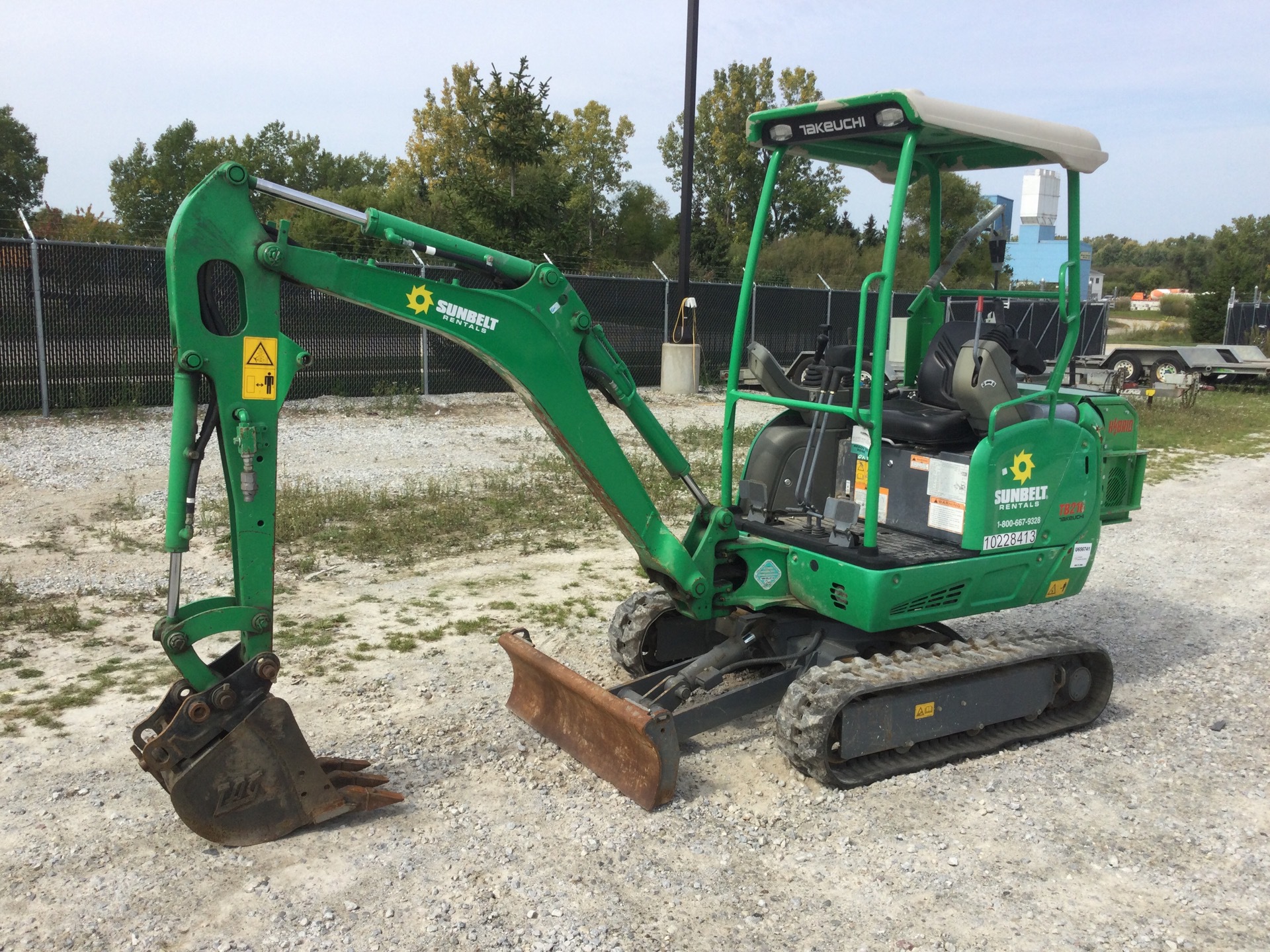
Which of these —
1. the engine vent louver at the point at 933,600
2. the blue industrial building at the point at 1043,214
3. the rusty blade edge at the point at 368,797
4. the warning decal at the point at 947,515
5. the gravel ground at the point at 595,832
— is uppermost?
the blue industrial building at the point at 1043,214

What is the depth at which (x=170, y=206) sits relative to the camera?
48094 mm

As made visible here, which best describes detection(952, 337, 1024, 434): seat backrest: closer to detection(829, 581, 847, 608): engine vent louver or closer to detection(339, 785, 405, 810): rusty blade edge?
detection(829, 581, 847, 608): engine vent louver

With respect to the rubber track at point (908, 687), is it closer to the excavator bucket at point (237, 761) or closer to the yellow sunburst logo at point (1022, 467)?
the yellow sunburst logo at point (1022, 467)

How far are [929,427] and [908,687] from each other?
4.26 ft

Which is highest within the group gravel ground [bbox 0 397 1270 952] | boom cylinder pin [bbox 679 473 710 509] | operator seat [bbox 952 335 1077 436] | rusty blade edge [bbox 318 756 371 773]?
operator seat [bbox 952 335 1077 436]

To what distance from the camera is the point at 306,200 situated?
13.0 feet

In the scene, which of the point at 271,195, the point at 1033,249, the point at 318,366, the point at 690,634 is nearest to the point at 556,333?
the point at 271,195

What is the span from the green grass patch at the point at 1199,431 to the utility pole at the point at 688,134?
284 inches

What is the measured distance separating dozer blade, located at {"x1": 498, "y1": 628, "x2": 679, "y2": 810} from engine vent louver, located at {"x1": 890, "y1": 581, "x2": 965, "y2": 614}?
127 centimetres

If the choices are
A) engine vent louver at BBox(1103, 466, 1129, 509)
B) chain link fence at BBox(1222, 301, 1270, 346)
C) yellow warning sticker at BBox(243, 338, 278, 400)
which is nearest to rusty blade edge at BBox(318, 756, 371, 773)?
yellow warning sticker at BBox(243, 338, 278, 400)

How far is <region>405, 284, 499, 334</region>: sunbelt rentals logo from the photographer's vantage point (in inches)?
164

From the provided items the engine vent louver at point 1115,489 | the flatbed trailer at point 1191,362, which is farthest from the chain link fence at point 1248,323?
the engine vent louver at point 1115,489

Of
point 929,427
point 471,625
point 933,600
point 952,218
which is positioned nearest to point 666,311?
point 952,218

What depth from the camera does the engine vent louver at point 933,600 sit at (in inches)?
194
